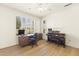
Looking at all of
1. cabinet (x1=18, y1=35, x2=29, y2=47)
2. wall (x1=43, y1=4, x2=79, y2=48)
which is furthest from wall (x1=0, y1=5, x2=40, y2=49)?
wall (x1=43, y1=4, x2=79, y2=48)

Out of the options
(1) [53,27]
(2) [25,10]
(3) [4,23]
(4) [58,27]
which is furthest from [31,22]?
(3) [4,23]

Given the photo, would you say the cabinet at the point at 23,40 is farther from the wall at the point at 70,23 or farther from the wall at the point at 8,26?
the wall at the point at 70,23

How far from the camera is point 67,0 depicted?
0.95m

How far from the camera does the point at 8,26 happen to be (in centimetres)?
323

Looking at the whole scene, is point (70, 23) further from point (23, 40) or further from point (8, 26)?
point (8, 26)

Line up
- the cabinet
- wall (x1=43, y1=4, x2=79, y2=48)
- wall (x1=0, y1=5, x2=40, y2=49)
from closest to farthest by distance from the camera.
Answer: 1. wall (x1=43, y1=4, x2=79, y2=48)
2. wall (x1=0, y1=5, x2=40, y2=49)
3. the cabinet

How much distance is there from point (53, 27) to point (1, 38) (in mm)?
2003

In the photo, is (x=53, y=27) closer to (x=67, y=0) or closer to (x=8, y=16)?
(x=67, y=0)

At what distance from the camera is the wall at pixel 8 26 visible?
9.73 feet

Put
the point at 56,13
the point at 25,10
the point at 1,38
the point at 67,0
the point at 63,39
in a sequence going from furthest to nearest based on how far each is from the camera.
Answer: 1. the point at 63,39
2. the point at 1,38
3. the point at 25,10
4. the point at 56,13
5. the point at 67,0

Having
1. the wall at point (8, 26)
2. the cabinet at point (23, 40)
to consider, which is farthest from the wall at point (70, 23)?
the cabinet at point (23, 40)

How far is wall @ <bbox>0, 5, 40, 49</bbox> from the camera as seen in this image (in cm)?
296

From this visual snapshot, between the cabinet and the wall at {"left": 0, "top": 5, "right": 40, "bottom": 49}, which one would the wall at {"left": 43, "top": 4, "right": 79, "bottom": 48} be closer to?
the wall at {"left": 0, "top": 5, "right": 40, "bottom": 49}

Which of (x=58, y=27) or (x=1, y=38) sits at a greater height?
(x=58, y=27)
